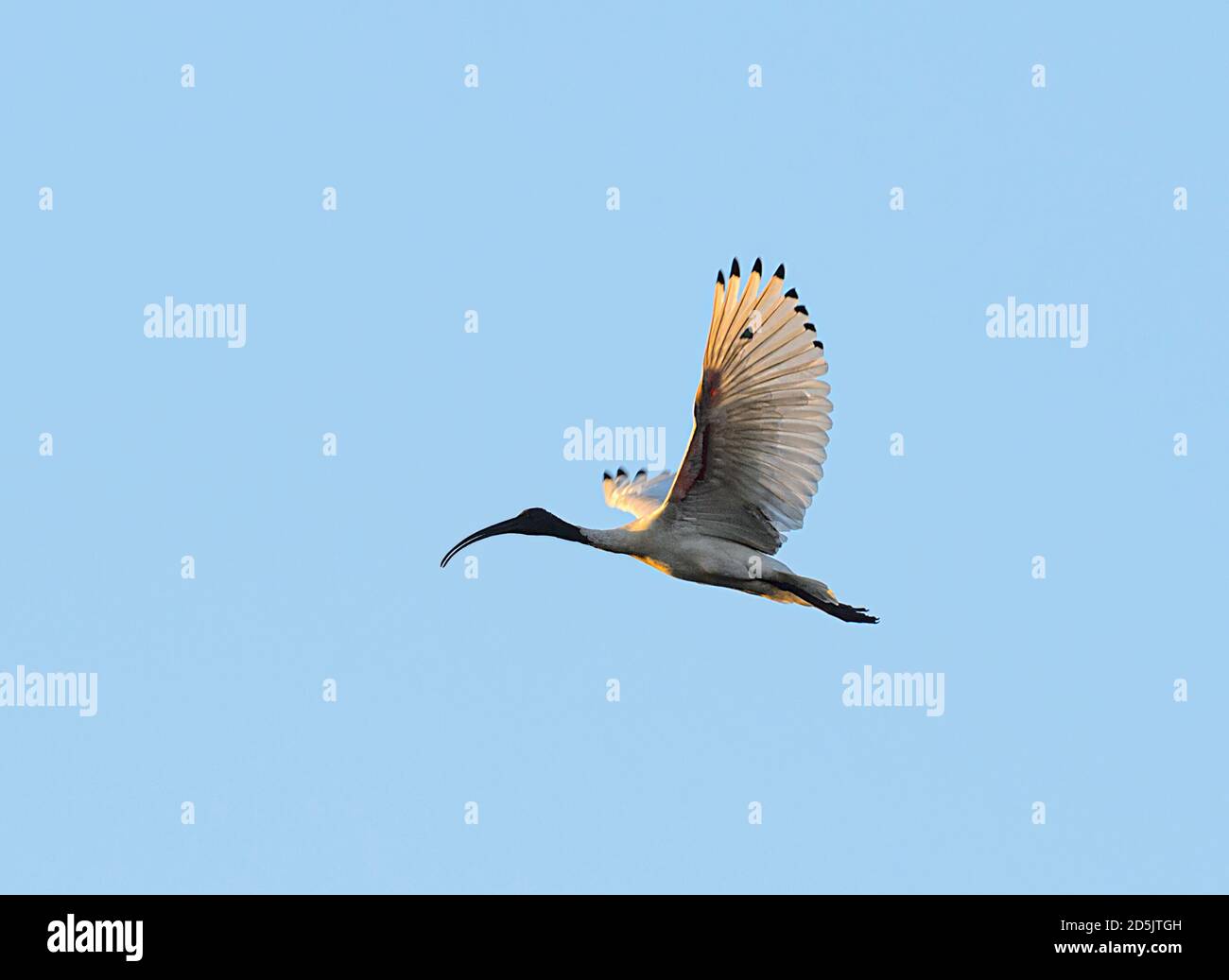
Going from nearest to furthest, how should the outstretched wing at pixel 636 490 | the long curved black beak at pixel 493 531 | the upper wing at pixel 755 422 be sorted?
the upper wing at pixel 755 422 → the long curved black beak at pixel 493 531 → the outstretched wing at pixel 636 490

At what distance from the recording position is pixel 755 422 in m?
24.5

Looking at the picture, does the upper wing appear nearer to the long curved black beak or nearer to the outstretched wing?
the long curved black beak

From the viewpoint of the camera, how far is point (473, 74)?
3064 cm

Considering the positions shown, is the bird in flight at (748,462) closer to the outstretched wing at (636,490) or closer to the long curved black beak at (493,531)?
the long curved black beak at (493,531)

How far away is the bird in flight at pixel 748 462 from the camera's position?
24094 millimetres

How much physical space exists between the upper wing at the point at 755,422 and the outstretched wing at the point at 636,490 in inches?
206

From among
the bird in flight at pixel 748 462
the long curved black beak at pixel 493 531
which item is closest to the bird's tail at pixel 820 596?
the bird in flight at pixel 748 462

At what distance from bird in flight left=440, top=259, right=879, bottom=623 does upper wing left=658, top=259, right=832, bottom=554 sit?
0.03 ft

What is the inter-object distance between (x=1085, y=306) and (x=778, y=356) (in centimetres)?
1146

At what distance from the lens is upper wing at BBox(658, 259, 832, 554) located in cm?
2408

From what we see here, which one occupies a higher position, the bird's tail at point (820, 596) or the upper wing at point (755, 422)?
the upper wing at point (755, 422)

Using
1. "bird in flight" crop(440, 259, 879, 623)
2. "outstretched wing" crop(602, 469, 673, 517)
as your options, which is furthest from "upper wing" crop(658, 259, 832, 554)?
"outstretched wing" crop(602, 469, 673, 517)

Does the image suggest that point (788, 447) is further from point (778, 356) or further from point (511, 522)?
point (511, 522)
